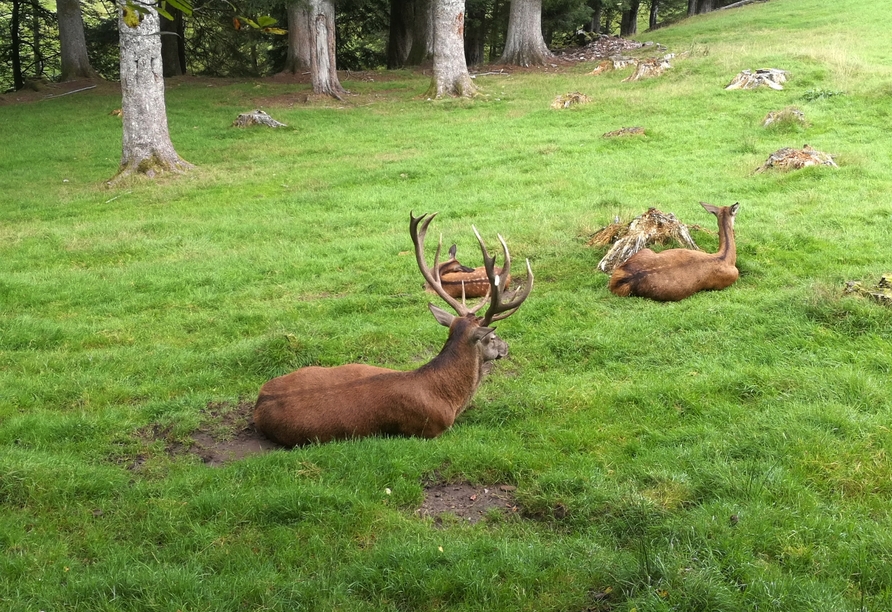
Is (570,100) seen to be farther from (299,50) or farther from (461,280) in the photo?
(461,280)

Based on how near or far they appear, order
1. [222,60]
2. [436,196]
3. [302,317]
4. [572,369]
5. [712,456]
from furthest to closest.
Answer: [222,60] → [436,196] → [302,317] → [572,369] → [712,456]

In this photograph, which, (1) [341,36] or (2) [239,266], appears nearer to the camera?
(2) [239,266]

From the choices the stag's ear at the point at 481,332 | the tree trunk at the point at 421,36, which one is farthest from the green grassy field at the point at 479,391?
the tree trunk at the point at 421,36

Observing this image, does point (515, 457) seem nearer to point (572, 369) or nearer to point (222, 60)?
point (572, 369)

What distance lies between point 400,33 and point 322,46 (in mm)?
12483

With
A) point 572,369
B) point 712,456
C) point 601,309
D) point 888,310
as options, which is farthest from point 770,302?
point 712,456

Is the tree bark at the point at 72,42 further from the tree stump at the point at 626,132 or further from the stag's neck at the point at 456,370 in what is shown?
the stag's neck at the point at 456,370

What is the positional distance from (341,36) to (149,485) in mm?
36341

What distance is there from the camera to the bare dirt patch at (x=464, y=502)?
193 inches

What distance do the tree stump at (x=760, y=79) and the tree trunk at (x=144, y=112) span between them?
13.2m

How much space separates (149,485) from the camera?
523 cm

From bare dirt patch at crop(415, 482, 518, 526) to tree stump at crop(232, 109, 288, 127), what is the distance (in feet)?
Result: 55.3

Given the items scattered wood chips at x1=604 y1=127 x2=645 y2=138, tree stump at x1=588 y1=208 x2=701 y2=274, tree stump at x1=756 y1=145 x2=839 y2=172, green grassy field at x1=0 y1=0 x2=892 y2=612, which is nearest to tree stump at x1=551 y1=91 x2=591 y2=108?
scattered wood chips at x1=604 y1=127 x2=645 y2=138

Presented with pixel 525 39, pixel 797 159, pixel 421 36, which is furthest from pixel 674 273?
pixel 421 36
